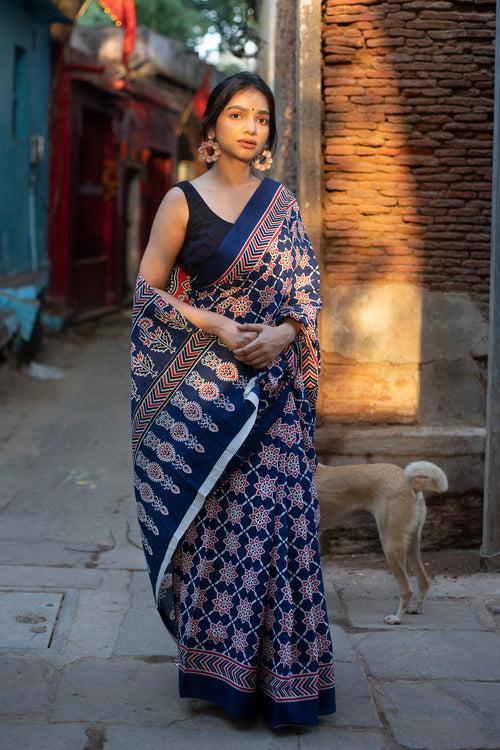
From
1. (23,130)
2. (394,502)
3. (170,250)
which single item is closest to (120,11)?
(23,130)

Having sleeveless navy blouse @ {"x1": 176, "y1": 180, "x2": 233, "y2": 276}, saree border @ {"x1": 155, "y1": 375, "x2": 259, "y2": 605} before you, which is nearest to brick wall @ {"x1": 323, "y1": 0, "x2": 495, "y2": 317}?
sleeveless navy blouse @ {"x1": 176, "y1": 180, "x2": 233, "y2": 276}

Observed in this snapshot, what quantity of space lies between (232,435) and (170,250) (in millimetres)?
624

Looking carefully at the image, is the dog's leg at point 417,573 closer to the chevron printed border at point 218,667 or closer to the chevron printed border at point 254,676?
the chevron printed border at point 254,676

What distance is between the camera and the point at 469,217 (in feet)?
17.4

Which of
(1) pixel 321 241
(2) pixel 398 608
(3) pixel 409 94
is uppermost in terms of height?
(3) pixel 409 94

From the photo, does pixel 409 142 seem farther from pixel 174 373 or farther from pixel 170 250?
pixel 174 373

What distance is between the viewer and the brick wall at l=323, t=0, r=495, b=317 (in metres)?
5.21

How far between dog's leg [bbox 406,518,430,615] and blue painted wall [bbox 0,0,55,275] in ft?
29.9

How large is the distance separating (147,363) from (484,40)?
2.89 meters

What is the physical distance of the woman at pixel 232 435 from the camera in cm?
328

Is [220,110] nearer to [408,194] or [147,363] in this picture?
[147,363]

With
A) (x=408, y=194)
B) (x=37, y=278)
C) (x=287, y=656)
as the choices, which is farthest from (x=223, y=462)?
(x=37, y=278)

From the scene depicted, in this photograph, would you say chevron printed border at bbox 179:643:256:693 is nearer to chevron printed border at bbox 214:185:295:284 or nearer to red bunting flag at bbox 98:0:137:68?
chevron printed border at bbox 214:185:295:284

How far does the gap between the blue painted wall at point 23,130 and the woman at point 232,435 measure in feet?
32.0
